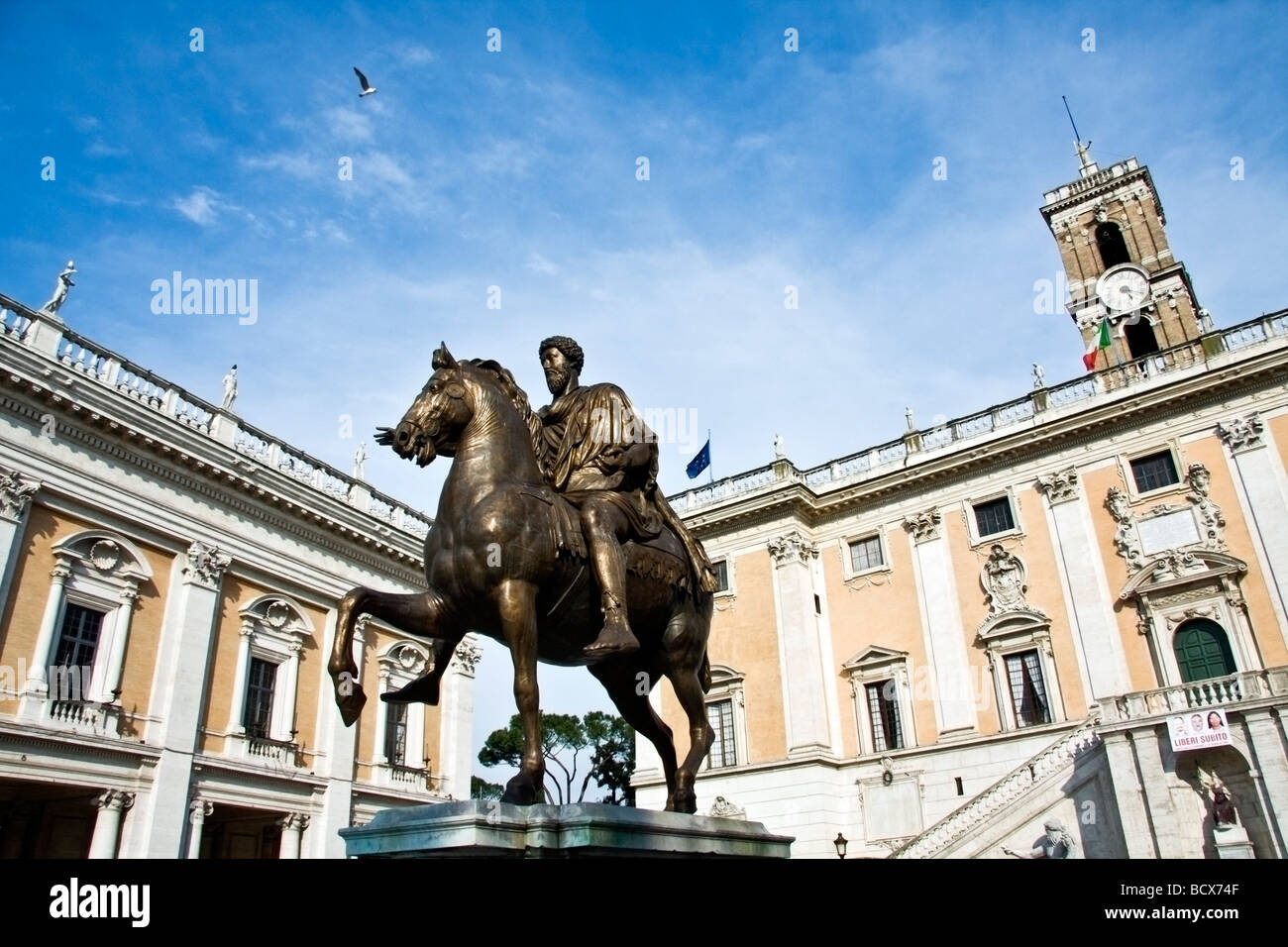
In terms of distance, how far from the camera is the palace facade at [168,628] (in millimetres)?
19766

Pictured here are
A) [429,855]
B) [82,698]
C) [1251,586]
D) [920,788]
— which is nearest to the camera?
[429,855]

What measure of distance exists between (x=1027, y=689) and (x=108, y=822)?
25.1 metres

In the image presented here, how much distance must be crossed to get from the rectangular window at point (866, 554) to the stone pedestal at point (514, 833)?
94.0 ft

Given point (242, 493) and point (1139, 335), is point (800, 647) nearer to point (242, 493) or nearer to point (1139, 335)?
point (242, 493)

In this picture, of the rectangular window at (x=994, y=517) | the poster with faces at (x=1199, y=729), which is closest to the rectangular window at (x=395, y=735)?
the rectangular window at (x=994, y=517)

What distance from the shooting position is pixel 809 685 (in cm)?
3030

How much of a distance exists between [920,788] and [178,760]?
2123 cm

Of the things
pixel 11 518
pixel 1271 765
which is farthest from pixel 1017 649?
pixel 11 518

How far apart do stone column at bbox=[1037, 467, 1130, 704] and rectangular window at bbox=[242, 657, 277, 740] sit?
931 inches

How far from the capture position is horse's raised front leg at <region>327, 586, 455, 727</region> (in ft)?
16.3

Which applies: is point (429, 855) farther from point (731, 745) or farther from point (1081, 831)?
point (731, 745)

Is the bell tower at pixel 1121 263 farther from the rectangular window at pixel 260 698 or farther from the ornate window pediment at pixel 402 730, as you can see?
the rectangular window at pixel 260 698
